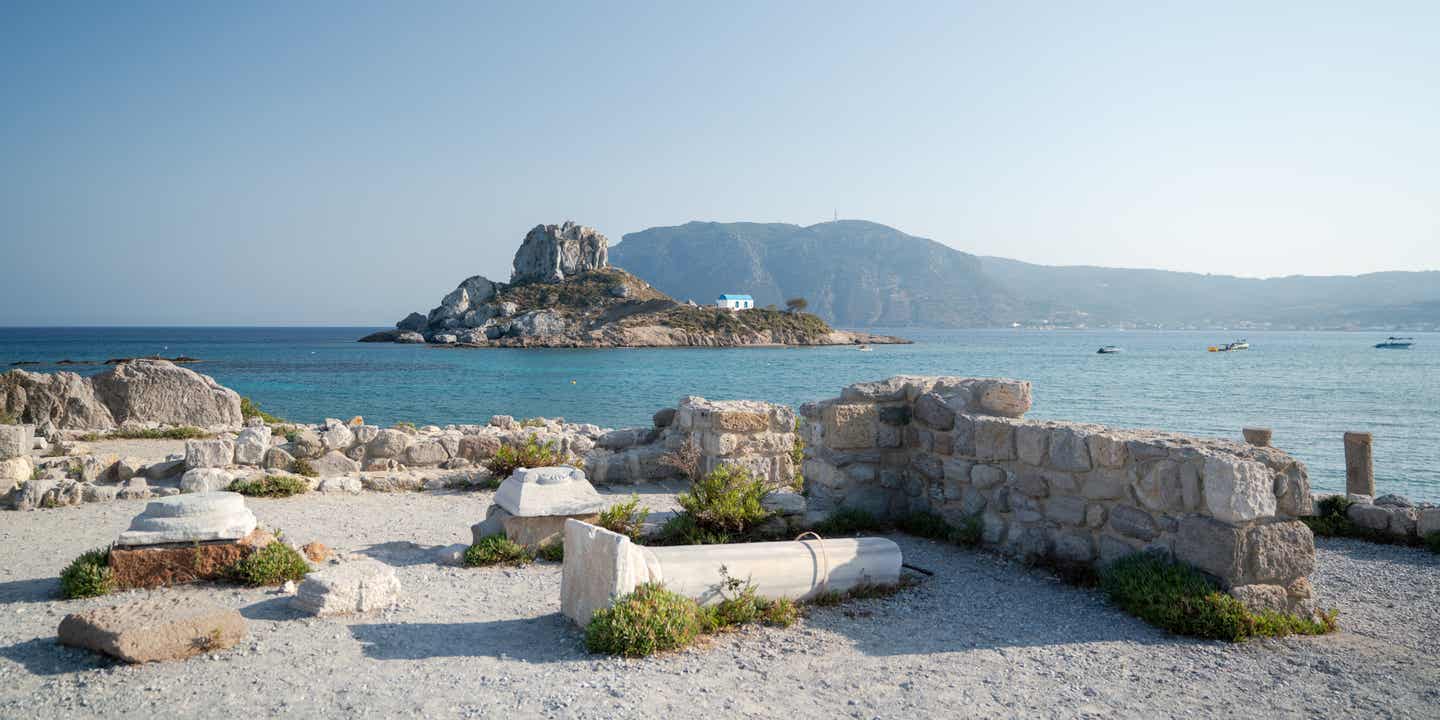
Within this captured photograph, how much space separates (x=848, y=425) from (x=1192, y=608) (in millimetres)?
3455

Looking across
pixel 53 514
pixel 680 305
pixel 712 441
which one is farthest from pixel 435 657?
pixel 680 305

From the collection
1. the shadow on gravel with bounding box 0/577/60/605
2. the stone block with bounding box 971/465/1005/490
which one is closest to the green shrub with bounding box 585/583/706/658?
the stone block with bounding box 971/465/1005/490

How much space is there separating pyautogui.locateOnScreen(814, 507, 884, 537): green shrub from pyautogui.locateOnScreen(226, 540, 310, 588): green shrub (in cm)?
419

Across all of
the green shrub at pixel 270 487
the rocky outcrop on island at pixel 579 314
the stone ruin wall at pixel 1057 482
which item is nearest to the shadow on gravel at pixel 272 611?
the stone ruin wall at pixel 1057 482

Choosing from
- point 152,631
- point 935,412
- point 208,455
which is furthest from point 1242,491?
point 208,455

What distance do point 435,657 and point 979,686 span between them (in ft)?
9.62

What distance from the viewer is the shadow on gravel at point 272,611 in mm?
5141

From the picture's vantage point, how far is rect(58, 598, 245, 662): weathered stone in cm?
424

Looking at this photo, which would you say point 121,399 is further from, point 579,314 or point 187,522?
point 579,314

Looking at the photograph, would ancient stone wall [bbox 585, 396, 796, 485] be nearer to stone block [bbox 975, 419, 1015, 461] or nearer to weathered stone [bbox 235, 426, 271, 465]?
stone block [bbox 975, 419, 1015, 461]

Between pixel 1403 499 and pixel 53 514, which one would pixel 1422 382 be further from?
pixel 53 514

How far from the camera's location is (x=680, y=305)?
306ft

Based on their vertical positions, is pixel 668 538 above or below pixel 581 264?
below

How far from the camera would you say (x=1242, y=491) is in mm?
4984
